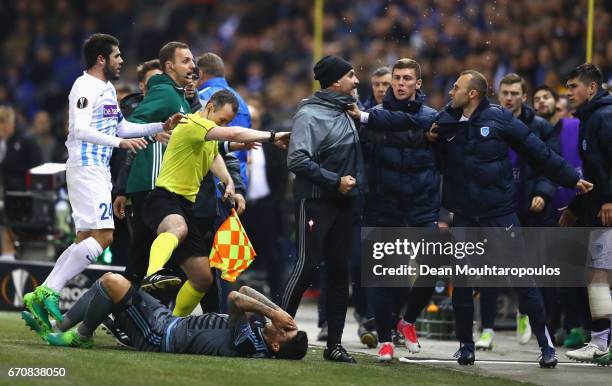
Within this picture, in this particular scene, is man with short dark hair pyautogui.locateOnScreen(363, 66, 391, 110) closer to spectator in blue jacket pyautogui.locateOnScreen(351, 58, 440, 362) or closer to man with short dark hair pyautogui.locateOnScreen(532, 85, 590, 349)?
spectator in blue jacket pyautogui.locateOnScreen(351, 58, 440, 362)

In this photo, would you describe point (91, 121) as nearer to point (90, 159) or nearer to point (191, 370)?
point (90, 159)

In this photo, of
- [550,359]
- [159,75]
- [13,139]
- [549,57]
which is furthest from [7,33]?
[550,359]

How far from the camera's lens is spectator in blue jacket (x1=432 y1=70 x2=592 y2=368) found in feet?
33.1

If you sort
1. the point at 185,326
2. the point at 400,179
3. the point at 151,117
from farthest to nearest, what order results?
the point at 400,179, the point at 151,117, the point at 185,326

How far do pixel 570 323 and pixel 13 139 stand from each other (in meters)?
7.89

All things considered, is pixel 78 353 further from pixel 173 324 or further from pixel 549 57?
pixel 549 57

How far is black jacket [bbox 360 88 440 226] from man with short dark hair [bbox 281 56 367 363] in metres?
0.92

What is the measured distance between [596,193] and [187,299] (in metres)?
3.20

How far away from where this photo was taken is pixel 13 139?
1706 cm

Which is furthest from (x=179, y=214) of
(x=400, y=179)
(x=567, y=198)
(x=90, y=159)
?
(x=567, y=198)

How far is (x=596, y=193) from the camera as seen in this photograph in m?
10.5

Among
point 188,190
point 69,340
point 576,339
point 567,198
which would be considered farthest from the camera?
point 567,198

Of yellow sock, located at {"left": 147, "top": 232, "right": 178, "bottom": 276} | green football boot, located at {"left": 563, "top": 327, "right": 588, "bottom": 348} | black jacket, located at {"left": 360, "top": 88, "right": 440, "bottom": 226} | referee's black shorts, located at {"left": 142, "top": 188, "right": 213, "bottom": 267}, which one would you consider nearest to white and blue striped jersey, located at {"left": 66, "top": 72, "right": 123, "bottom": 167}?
referee's black shorts, located at {"left": 142, "top": 188, "right": 213, "bottom": 267}

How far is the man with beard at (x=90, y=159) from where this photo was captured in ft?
32.7
